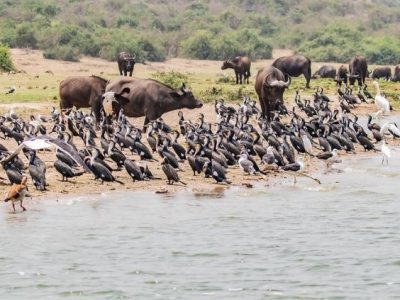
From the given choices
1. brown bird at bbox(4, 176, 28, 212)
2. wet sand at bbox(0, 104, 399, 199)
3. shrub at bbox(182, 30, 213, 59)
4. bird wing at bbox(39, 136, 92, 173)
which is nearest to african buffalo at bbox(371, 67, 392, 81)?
shrub at bbox(182, 30, 213, 59)

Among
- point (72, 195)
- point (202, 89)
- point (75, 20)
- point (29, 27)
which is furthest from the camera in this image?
point (75, 20)

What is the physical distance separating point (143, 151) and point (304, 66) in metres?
22.1

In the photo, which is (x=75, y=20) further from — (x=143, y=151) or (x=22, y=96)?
(x=143, y=151)

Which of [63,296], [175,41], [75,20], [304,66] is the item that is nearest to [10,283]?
[63,296]

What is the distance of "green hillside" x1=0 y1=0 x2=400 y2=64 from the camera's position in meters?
55.7

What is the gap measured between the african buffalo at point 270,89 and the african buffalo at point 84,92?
4.70 metres

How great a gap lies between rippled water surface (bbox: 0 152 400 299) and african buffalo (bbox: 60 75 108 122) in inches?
378

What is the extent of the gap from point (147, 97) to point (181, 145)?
13.9 feet

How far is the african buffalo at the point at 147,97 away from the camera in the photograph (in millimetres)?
28953

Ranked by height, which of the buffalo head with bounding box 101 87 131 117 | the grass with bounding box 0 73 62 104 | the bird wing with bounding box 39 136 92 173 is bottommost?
the grass with bounding box 0 73 62 104

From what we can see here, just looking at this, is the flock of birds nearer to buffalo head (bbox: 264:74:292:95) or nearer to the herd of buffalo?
the herd of buffalo

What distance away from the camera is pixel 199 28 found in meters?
73.5

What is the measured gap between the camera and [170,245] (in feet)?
55.4

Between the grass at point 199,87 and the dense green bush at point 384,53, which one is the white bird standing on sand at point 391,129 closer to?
the grass at point 199,87
